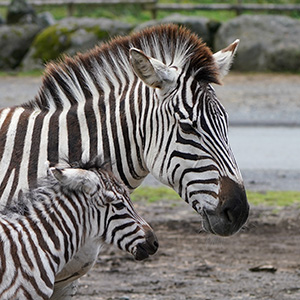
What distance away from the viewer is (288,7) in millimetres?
28156

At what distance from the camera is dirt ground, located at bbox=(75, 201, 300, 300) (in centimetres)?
792

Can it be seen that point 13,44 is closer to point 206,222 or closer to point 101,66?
point 101,66

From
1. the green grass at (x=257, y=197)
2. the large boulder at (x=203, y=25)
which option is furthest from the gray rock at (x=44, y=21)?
the green grass at (x=257, y=197)

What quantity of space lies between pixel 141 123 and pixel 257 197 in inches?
261

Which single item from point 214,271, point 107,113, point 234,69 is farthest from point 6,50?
point 107,113

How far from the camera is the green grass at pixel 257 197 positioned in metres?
11.6

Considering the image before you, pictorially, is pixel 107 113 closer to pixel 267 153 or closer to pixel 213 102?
pixel 213 102

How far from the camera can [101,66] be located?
233 inches

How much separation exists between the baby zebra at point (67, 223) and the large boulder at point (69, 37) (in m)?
19.0

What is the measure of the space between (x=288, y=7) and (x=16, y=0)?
1006cm

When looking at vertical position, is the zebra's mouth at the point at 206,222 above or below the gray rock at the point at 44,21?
below

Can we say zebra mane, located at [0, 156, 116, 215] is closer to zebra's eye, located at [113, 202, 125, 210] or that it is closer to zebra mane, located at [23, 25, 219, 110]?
zebra's eye, located at [113, 202, 125, 210]

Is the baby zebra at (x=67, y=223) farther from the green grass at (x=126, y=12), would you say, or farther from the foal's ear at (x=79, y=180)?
the green grass at (x=126, y=12)

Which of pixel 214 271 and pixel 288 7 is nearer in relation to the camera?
pixel 214 271
